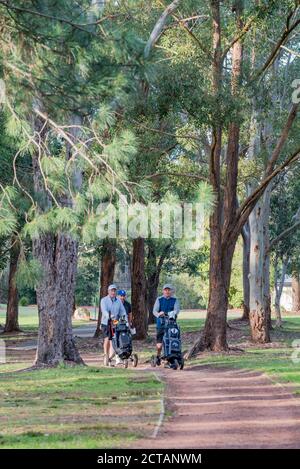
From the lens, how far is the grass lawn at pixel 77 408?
11375mm

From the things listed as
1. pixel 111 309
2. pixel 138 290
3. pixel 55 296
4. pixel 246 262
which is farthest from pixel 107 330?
pixel 246 262

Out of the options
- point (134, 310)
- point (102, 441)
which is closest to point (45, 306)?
point (102, 441)

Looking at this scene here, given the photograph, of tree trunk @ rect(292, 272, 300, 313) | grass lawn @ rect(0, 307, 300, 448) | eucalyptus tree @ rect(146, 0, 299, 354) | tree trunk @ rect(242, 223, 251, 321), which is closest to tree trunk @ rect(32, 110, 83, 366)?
grass lawn @ rect(0, 307, 300, 448)

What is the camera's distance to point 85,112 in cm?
1399

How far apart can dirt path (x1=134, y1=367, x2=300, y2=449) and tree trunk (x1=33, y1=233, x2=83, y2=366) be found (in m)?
3.69

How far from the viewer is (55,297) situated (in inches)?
897

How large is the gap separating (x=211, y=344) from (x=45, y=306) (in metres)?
6.01

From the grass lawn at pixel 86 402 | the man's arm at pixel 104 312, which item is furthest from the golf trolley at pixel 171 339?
the man's arm at pixel 104 312

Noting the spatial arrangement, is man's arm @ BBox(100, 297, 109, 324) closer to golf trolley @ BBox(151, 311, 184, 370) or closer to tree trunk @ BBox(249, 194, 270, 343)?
golf trolley @ BBox(151, 311, 184, 370)

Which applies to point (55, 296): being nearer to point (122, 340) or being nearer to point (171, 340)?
point (122, 340)

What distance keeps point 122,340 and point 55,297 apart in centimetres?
196

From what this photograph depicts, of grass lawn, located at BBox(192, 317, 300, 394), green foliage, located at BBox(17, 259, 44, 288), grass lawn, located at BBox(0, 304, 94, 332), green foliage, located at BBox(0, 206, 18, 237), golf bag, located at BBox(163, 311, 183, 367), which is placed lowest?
grass lawn, located at BBox(192, 317, 300, 394)

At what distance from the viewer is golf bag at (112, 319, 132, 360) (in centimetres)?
2148
